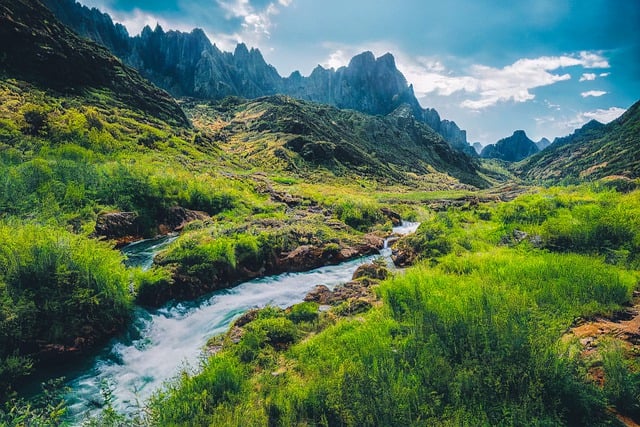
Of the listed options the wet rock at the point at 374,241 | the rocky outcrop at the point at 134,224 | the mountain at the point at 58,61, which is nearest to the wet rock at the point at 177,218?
the rocky outcrop at the point at 134,224

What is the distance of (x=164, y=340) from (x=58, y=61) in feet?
285

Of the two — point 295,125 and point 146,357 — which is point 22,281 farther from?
point 295,125

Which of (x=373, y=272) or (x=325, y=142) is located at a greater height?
(x=325, y=142)

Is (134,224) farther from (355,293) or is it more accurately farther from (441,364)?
(441,364)

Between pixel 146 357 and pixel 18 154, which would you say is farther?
pixel 18 154

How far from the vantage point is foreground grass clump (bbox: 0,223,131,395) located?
8.50 m

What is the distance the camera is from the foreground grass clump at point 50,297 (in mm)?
8500

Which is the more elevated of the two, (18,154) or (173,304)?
(18,154)

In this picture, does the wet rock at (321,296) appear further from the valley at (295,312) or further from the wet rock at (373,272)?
the wet rock at (373,272)

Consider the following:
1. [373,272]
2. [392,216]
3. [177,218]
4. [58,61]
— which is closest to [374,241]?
[373,272]

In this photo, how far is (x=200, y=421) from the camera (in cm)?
596

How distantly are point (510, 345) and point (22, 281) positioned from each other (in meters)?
12.4

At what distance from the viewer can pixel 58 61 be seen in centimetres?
7075

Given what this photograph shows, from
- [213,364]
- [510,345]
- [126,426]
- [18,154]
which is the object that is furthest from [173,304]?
[18,154]
